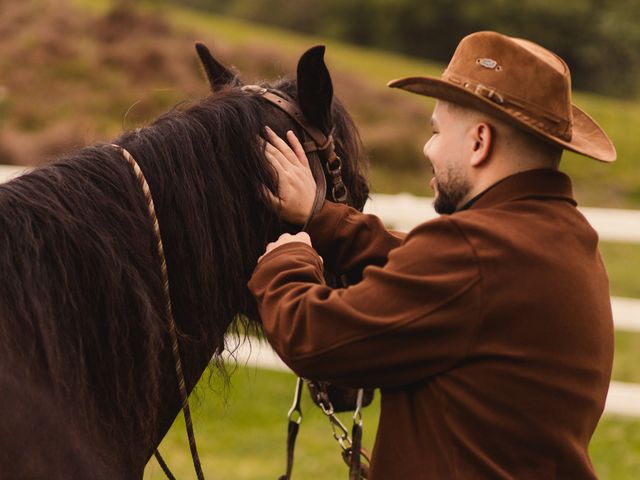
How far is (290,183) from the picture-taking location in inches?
87.7

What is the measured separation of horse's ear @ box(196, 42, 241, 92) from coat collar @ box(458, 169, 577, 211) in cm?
88

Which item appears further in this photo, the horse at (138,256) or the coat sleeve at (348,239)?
the coat sleeve at (348,239)

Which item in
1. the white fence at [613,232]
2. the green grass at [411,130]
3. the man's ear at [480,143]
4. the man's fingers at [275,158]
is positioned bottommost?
the green grass at [411,130]

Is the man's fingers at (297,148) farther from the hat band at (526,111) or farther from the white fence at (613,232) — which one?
the white fence at (613,232)

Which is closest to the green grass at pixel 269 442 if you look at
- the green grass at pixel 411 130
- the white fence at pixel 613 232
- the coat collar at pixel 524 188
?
the white fence at pixel 613 232

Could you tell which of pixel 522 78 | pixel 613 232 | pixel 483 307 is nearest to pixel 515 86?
pixel 522 78

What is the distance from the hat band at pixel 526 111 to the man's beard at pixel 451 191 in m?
0.18

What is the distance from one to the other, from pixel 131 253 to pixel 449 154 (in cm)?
72

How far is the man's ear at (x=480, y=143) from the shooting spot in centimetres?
198

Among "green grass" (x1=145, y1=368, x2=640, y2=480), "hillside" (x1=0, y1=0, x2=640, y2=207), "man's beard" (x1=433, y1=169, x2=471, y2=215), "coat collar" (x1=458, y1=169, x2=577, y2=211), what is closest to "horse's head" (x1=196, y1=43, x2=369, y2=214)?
"man's beard" (x1=433, y1=169, x2=471, y2=215)

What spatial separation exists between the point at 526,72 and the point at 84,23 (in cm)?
1537

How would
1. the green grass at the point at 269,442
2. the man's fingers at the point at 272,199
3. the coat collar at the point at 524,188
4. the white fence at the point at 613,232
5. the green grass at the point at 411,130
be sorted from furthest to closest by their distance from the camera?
the green grass at the point at 411,130 < the white fence at the point at 613,232 < the green grass at the point at 269,442 < the man's fingers at the point at 272,199 < the coat collar at the point at 524,188

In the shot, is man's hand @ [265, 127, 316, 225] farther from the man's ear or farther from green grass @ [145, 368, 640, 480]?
green grass @ [145, 368, 640, 480]

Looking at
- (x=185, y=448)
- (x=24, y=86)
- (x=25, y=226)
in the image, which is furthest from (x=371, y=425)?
(x=24, y=86)
